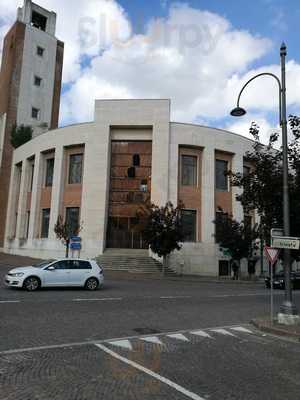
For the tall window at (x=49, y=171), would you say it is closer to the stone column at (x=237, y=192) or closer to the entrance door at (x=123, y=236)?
the entrance door at (x=123, y=236)

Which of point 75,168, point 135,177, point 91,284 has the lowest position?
point 91,284

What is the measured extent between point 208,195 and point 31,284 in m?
23.6

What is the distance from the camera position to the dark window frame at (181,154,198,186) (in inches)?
1455

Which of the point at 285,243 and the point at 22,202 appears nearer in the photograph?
the point at 285,243

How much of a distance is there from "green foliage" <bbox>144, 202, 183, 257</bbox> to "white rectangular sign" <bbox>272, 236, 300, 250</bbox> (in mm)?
18252

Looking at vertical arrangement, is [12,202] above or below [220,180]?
below

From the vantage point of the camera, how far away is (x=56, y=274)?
1655 centimetres

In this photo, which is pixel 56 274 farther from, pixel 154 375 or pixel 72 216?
pixel 72 216

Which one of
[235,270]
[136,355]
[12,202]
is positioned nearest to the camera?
[136,355]

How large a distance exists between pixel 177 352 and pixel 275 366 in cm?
176

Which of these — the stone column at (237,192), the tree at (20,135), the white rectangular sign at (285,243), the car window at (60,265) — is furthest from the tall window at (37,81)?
the white rectangular sign at (285,243)

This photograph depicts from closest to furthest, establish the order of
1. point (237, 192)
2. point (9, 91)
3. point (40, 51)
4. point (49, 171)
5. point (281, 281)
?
point (281, 281) < point (237, 192) < point (49, 171) < point (9, 91) < point (40, 51)

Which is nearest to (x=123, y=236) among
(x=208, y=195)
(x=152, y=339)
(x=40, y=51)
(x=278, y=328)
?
(x=208, y=195)

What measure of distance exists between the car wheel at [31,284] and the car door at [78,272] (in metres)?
1.53
